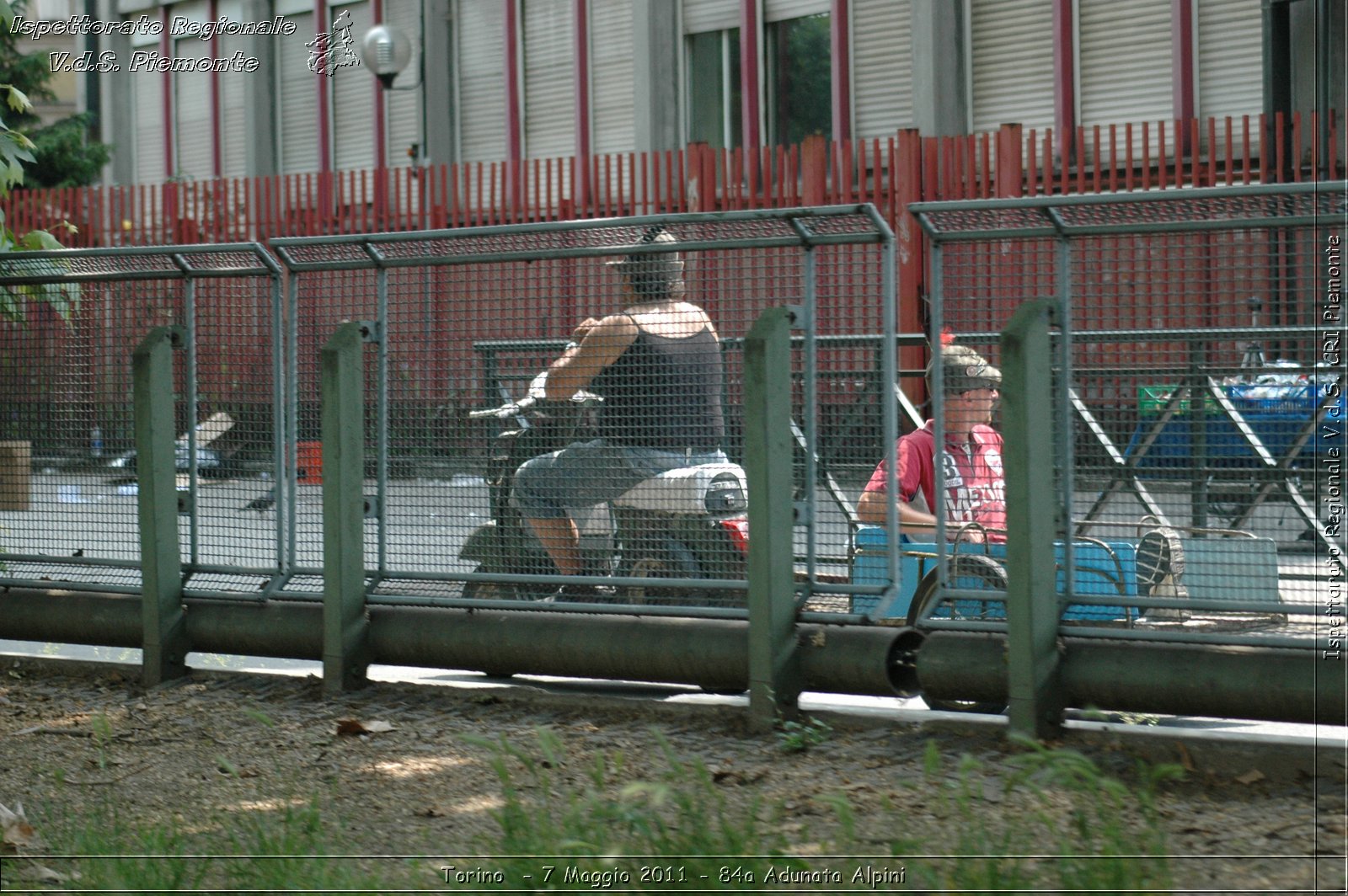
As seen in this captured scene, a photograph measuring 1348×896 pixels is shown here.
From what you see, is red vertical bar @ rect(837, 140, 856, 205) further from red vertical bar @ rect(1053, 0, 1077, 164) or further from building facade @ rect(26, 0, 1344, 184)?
red vertical bar @ rect(1053, 0, 1077, 164)

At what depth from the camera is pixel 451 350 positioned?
6.48 metres

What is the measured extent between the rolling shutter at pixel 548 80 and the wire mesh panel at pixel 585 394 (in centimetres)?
1825

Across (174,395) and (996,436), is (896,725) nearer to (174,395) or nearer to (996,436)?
(996,436)

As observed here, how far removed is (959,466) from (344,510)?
245 cm

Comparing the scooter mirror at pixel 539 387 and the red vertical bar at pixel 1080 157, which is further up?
the red vertical bar at pixel 1080 157

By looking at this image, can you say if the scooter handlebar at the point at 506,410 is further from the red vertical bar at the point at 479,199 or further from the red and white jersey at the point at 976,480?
the red vertical bar at the point at 479,199

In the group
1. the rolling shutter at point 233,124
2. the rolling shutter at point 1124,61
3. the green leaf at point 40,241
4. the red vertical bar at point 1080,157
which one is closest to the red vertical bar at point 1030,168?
the red vertical bar at point 1080,157

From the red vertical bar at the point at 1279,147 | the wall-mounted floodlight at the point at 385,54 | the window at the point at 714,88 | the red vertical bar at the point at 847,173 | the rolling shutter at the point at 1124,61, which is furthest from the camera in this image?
the wall-mounted floodlight at the point at 385,54

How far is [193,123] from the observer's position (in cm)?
2942

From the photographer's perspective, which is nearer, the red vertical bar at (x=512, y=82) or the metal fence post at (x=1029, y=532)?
the metal fence post at (x=1029, y=532)

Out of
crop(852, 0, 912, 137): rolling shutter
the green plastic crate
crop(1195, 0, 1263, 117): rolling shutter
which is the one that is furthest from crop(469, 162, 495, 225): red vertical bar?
the green plastic crate

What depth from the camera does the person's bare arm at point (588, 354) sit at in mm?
6109

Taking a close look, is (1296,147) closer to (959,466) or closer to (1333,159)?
(1333,159)

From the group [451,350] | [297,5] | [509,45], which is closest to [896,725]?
[451,350]
